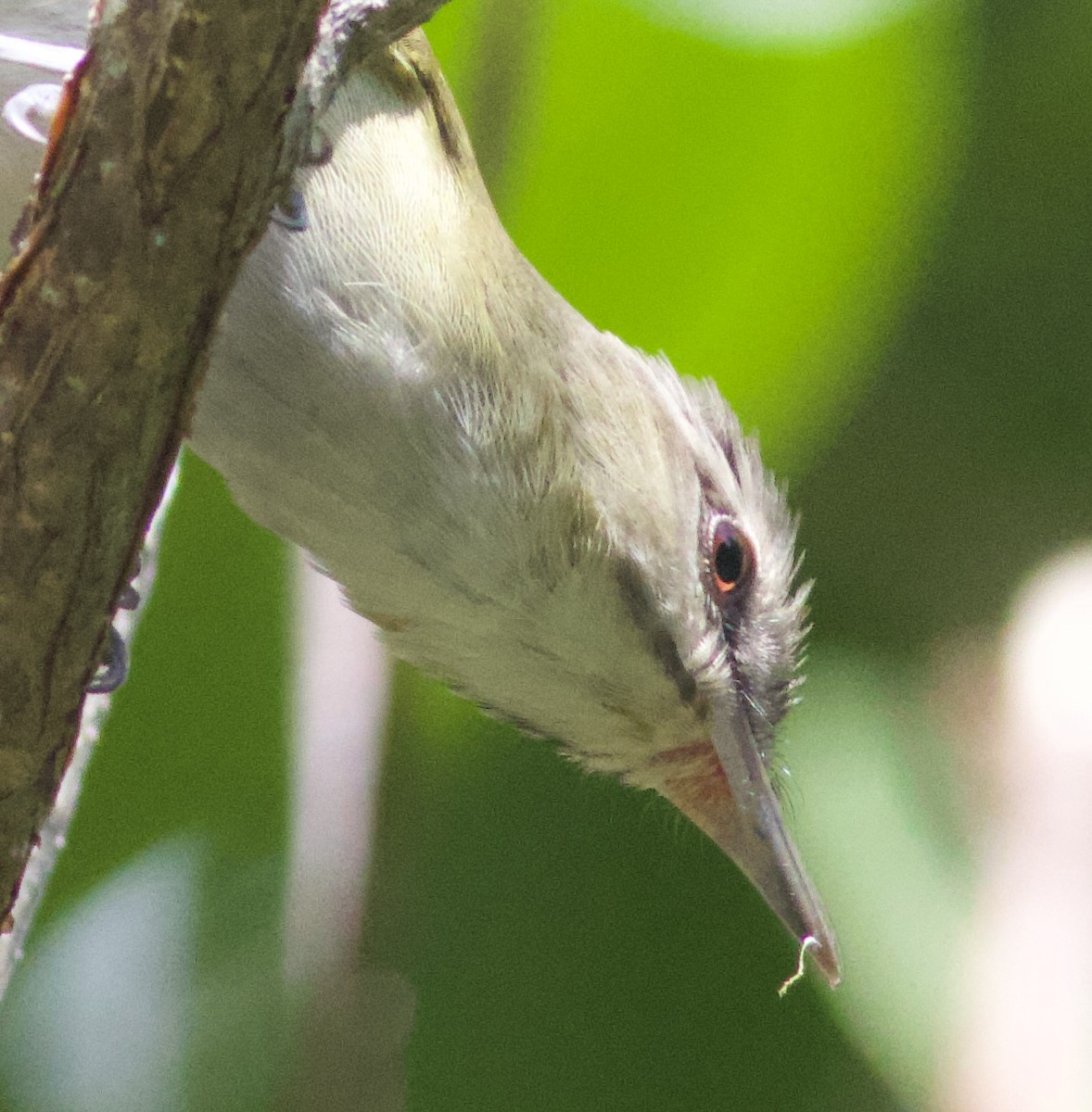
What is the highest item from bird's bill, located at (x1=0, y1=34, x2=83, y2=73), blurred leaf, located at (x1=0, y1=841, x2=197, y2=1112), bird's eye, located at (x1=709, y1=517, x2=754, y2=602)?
bird's bill, located at (x1=0, y1=34, x2=83, y2=73)

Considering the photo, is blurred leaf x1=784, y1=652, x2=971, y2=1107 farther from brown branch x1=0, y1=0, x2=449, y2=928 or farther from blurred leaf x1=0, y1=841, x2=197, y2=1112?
brown branch x1=0, y1=0, x2=449, y2=928

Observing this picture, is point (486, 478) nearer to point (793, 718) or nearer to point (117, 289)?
point (117, 289)

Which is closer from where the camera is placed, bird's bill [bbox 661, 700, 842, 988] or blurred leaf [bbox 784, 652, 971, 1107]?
bird's bill [bbox 661, 700, 842, 988]

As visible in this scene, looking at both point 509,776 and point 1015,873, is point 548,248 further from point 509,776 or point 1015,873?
point 1015,873

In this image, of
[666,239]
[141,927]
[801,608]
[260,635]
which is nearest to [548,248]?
[666,239]

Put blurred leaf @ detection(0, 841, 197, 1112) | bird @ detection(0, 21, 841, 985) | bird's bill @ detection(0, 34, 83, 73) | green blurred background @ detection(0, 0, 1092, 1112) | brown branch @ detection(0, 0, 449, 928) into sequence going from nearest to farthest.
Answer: brown branch @ detection(0, 0, 449, 928) < bird @ detection(0, 21, 841, 985) < bird's bill @ detection(0, 34, 83, 73) < green blurred background @ detection(0, 0, 1092, 1112) < blurred leaf @ detection(0, 841, 197, 1112)

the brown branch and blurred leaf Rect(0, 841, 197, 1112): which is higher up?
the brown branch

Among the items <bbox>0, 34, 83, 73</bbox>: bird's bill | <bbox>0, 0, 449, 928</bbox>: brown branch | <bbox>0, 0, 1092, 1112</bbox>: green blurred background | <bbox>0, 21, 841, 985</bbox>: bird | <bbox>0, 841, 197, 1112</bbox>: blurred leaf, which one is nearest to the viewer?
<bbox>0, 0, 449, 928</bbox>: brown branch

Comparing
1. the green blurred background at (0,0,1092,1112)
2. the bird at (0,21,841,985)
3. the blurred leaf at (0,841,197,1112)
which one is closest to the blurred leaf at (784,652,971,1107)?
the green blurred background at (0,0,1092,1112)
